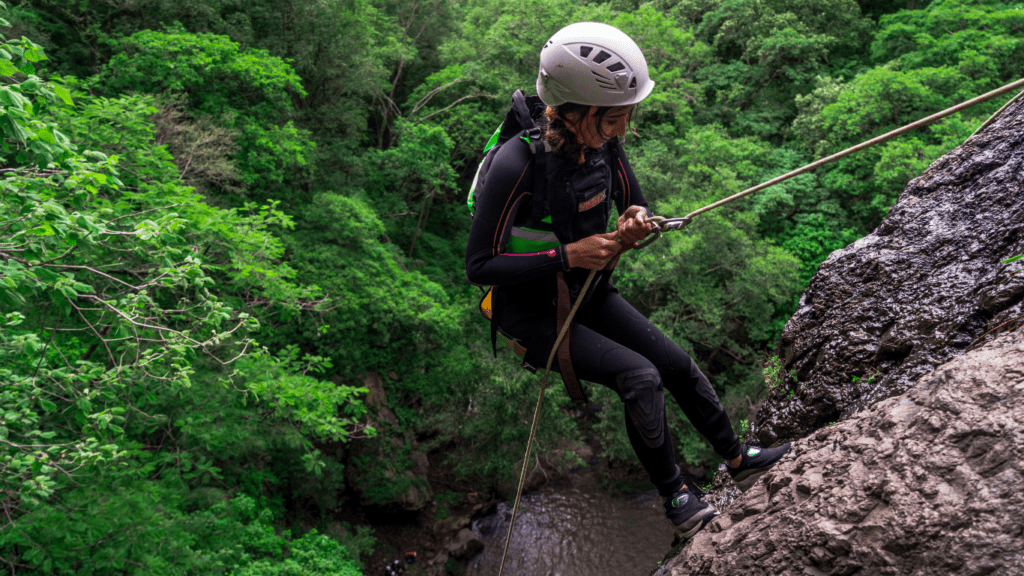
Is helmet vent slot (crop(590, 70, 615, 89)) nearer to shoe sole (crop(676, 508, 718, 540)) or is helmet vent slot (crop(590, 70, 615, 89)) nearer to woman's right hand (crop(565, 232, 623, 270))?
woman's right hand (crop(565, 232, 623, 270))

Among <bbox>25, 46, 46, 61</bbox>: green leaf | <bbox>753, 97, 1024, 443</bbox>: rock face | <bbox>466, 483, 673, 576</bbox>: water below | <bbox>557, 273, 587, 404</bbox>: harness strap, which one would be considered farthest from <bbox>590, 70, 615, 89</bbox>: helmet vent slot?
<bbox>466, 483, 673, 576</bbox>: water below

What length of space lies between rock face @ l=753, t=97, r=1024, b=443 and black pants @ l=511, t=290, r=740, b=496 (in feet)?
1.88

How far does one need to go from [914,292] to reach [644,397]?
1.32m

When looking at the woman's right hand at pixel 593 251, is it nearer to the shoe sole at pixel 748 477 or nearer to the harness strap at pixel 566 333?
the harness strap at pixel 566 333

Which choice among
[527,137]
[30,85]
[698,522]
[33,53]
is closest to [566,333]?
[527,137]

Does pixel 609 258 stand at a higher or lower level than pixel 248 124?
higher

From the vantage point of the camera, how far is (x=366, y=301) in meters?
Answer: 12.7

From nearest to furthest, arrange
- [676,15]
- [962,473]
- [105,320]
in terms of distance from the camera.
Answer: [962,473] < [105,320] < [676,15]

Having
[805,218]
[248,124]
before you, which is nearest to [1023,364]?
[248,124]

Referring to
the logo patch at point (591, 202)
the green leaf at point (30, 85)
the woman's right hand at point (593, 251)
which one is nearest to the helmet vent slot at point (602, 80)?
the logo patch at point (591, 202)

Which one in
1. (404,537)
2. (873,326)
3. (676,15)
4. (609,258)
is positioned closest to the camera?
(609,258)

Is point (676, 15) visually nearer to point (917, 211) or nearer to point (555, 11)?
point (555, 11)

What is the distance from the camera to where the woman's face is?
2.10m

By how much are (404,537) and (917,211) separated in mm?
13532
